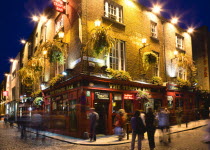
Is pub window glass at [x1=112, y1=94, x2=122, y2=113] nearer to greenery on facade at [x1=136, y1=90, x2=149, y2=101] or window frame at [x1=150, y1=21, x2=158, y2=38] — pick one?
greenery on facade at [x1=136, y1=90, x2=149, y2=101]

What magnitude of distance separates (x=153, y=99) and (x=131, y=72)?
3.65m

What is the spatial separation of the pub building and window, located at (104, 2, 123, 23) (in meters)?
5.22

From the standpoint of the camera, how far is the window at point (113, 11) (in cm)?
1530

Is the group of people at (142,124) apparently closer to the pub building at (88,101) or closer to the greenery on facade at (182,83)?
the pub building at (88,101)

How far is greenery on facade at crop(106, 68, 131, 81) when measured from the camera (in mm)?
14039

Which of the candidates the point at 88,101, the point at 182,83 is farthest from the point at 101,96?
the point at 182,83

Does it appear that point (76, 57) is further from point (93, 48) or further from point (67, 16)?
point (67, 16)

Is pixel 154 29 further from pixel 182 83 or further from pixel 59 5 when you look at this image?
pixel 59 5

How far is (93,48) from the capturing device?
12.5m

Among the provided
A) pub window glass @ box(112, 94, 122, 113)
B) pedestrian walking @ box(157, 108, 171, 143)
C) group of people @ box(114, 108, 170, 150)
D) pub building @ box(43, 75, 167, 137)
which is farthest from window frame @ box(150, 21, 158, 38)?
pedestrian walking @ box(157, 108, 171, 143)

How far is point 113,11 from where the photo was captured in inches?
624

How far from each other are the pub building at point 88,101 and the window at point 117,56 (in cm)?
148

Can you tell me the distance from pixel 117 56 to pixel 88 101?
15.7ft

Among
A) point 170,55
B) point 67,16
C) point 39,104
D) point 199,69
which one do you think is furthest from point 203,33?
point 39,104
